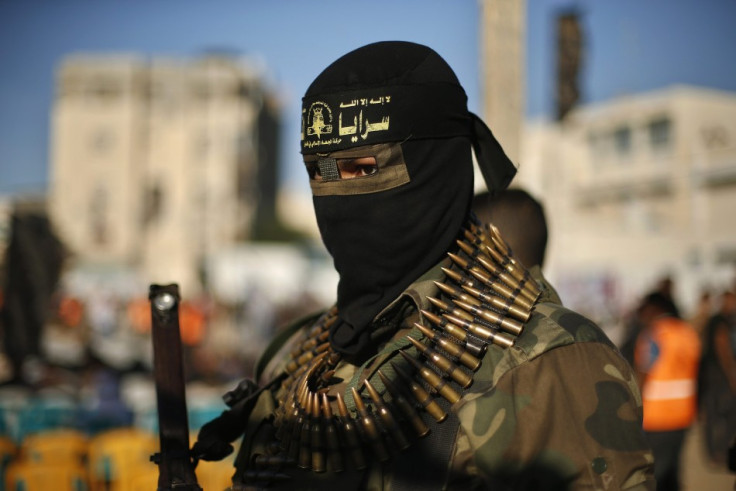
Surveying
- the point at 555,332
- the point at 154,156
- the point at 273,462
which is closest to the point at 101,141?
the point at 154,156

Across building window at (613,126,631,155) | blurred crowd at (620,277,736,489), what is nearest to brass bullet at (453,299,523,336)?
blurred crowd at (620,277,736,489)

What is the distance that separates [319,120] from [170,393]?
95 cm

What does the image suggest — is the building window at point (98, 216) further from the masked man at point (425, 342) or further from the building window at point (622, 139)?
the masked man at point (425, 342)

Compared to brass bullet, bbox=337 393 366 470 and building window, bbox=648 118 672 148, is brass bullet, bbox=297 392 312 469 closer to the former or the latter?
brass bullet, bbox=337 393 366 470

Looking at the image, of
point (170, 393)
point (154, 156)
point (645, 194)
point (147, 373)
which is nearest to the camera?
point (170, 393)

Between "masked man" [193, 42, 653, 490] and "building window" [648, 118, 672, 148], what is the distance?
4480 centimetres

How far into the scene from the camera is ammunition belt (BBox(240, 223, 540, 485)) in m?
1.86

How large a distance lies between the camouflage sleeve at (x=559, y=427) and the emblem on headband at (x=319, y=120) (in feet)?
2.58

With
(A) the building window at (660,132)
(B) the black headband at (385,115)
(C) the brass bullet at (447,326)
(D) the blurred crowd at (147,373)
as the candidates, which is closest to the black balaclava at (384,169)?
(B) the black headband at (385,115)

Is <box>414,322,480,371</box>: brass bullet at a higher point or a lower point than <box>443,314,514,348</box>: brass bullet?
lower

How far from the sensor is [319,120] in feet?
6.68

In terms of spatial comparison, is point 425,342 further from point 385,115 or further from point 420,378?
point 385,115

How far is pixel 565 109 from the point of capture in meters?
7.34

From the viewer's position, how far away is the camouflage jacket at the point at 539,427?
167 cm
